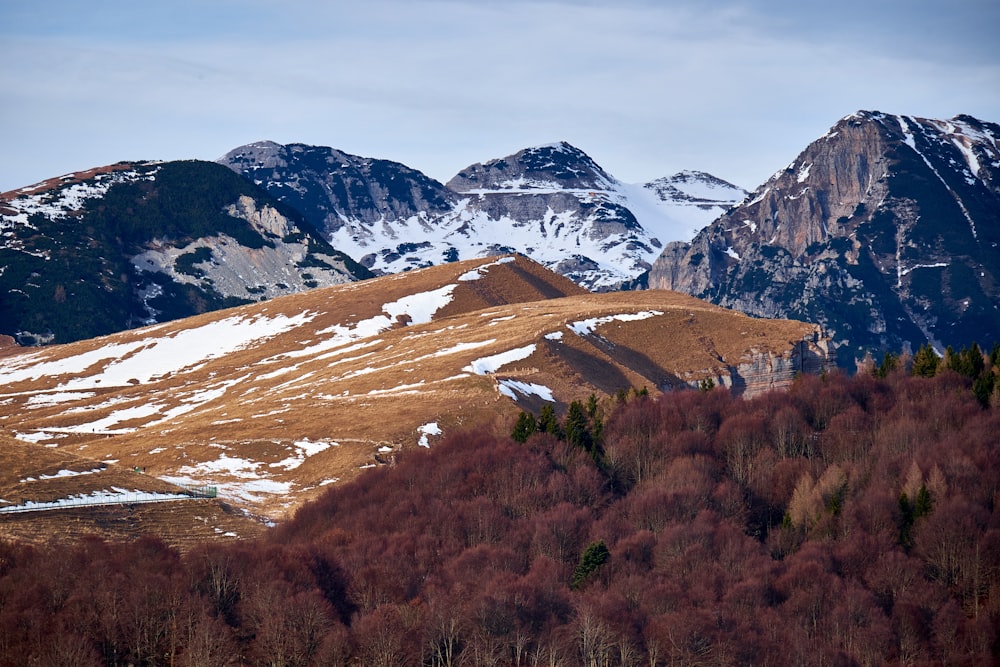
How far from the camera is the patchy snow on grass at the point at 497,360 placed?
17362 cm

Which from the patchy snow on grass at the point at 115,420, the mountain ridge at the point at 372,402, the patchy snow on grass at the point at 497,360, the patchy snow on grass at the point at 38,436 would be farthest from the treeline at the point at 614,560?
the patchy snow on grass at the point at 38,436

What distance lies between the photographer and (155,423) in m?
179

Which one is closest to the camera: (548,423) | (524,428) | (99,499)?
(99,499)

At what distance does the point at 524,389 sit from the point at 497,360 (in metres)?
13.2

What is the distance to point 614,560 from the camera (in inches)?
4651

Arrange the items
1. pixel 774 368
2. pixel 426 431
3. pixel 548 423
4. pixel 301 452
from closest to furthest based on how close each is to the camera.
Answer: pixel 301 452 < pixel 548 423 < pixel 426 431 < pixel 774 368

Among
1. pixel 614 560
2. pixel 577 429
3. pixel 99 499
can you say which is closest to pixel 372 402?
pixel 577 429

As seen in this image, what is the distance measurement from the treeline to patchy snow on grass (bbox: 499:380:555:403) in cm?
1007

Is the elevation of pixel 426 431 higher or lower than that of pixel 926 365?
lower

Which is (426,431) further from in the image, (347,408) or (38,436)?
(38,436)

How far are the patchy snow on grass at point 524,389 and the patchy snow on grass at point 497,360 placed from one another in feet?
21.7

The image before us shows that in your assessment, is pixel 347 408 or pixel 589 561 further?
pixel 347 408

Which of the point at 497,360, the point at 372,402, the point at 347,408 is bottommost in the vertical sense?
the point at 347,408

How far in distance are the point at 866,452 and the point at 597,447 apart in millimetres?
27862
